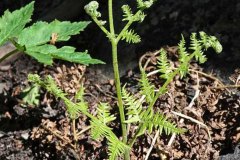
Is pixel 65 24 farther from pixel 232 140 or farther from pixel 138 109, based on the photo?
pixel 232 140

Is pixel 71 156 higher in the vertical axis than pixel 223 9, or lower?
lower

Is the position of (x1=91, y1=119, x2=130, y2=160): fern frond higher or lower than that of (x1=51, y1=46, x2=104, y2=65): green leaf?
lower

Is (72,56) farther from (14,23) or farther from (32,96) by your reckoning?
(32,96)

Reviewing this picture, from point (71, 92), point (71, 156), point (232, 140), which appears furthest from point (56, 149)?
point (232, 140)

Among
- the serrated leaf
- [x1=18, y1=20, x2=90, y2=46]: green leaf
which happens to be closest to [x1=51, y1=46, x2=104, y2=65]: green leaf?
the serrated leaf

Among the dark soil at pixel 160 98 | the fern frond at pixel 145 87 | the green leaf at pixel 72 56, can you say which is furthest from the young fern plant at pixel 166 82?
the dark soil at pixel 160 98

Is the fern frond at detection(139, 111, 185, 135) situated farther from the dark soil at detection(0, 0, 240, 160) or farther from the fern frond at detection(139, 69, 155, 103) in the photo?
the dark soil at detection(0, 0, 240, 160)
